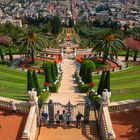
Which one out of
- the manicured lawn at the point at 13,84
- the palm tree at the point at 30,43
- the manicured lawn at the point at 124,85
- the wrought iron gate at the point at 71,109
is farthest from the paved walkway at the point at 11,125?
the palm tree at the point at 30,43

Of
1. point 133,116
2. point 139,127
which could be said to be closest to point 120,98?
point 133,116

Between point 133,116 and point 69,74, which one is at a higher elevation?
point 133,116

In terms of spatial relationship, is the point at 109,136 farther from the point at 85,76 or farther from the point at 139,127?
the point at 85,76

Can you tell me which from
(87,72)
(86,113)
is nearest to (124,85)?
(87,72)

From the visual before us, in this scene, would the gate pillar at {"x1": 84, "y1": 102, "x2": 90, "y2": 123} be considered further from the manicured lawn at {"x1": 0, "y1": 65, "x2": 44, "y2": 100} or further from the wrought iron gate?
the manicured lawn at {"x1": 0, "y1": 65, "x2": 44, "y2": 100}

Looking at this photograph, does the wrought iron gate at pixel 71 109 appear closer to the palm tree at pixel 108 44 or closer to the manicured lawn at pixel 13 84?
the manicured lawn at pixel 13 84

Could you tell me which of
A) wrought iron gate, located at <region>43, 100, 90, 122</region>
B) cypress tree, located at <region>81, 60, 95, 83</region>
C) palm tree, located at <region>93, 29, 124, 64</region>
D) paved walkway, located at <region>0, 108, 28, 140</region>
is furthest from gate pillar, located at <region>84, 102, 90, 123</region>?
palm tree, located at <region>93, 29, 124, 64</region>

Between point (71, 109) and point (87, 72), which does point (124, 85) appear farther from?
point (71, 109)
